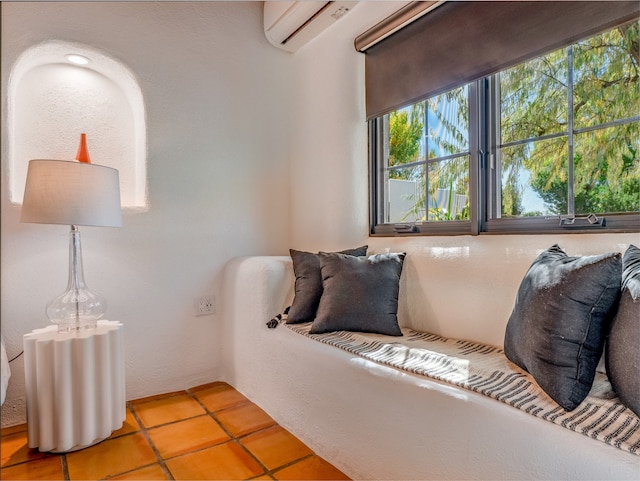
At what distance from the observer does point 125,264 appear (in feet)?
7.30

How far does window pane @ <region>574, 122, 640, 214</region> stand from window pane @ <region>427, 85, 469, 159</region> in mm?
504

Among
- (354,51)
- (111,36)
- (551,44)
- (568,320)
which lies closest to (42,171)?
(111,36)

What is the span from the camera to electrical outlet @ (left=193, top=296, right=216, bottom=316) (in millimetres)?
2463

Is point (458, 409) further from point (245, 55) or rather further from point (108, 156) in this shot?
point (245, 55)

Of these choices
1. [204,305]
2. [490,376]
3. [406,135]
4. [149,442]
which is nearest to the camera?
[490,376]

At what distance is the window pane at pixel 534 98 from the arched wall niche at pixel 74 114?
6.09ft

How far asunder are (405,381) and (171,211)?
1.66 metres

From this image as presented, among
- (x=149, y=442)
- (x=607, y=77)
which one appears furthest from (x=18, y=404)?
(x=607, y=77)

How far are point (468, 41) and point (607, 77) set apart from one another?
57 centimetres

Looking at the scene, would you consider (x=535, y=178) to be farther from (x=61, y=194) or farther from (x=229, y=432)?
(x=61, y=194)

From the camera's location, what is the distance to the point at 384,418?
4.48 ft

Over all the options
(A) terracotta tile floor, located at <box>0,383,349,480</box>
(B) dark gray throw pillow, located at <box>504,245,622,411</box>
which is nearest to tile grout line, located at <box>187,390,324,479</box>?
(A) terracotta tile floor, located at <box>0,383,349,480</box>

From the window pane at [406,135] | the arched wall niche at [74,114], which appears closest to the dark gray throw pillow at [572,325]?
the window pane at [406,135]

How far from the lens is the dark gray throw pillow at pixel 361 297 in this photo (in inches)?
71.8
